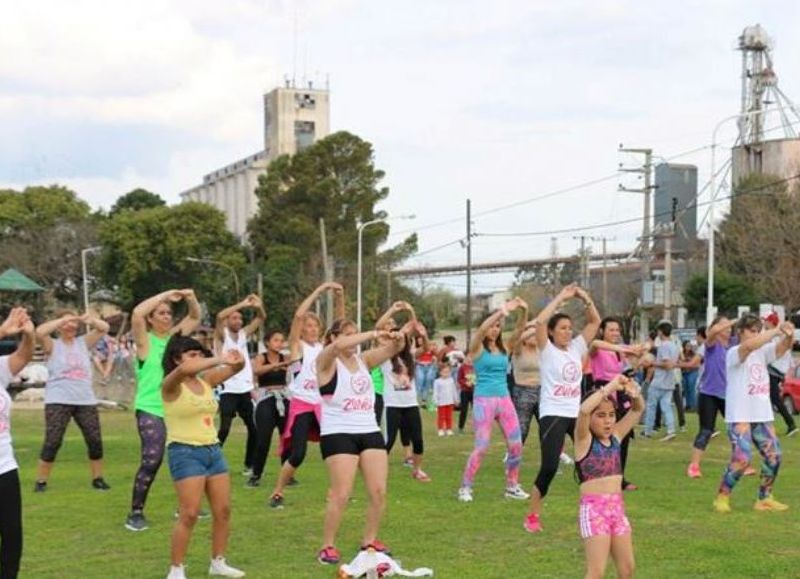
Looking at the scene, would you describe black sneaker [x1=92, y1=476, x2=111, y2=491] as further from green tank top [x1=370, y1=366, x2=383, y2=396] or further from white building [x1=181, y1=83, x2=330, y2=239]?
white building [x1=181, y1=83, x2=330, y2=239]

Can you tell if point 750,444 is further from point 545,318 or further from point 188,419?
point 188,419

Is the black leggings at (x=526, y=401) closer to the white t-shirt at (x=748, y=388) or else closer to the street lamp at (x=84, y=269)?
the white t-shirt at (x=748, y=388)

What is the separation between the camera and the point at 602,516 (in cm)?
742

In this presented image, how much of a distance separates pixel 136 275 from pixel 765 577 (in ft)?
226

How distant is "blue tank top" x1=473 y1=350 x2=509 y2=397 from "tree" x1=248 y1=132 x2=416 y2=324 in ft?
189

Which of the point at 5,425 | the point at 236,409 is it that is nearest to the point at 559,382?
the point at 236,409

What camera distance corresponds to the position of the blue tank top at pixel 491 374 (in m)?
12.9

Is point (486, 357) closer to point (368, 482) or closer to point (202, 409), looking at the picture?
point (368, 482)

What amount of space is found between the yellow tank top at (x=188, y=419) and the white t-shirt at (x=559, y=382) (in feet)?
12.0

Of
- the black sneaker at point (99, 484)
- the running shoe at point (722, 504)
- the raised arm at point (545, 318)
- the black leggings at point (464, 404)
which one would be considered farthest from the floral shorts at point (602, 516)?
the black leggings at point (464, 404)

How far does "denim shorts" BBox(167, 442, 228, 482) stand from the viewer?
862 centimetres

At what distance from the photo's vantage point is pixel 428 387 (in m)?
32.0

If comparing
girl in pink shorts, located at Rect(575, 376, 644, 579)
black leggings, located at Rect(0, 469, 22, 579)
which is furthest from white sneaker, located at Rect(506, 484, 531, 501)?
black leggings, located at Rect(0, 469, 22, 579)

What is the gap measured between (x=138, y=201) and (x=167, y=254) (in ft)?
81.6
